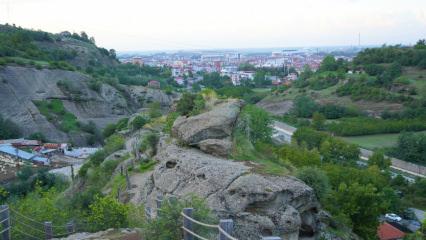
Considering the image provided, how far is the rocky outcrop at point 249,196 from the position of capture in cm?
1113

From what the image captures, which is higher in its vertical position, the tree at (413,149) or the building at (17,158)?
the building at (17,158)

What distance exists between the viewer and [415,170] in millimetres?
44281

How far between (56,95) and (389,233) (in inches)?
1805

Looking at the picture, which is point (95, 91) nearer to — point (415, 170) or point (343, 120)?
point (343, 120)

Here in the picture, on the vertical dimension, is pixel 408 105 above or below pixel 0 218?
below

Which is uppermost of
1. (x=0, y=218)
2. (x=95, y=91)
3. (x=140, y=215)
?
(x=0, y=218)

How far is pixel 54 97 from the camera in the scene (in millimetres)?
60750

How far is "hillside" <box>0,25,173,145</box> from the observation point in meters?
54.5

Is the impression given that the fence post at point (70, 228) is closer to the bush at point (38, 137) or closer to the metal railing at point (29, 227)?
the metal railing at point (29, 227)

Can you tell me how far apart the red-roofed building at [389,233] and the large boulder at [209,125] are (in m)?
11.4

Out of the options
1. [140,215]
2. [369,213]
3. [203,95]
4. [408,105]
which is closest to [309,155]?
[369,213]

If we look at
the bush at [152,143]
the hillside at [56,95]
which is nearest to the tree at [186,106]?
the bush at [152,143]

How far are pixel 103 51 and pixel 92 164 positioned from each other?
82.3 meters

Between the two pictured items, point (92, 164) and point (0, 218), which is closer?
point (0, 218)
